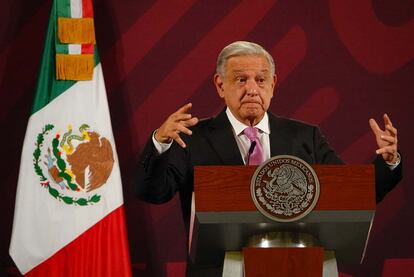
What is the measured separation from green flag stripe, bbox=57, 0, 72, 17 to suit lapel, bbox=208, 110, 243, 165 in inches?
58.0

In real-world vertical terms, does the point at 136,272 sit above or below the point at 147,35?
below

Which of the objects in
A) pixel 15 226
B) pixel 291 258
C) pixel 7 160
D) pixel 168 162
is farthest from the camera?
pixel 7 160

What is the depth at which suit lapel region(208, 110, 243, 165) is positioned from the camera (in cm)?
290

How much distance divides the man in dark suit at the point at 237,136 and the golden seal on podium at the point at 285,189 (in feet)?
1.99

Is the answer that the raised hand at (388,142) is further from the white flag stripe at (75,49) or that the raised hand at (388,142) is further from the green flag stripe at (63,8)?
the green flag stripe at (63,8)

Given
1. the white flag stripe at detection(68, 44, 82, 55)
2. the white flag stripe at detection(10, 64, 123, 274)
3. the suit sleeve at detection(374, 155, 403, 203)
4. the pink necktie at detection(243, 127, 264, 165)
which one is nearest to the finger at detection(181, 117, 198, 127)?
the pink necktie at detection(243, 127, 264, 165)

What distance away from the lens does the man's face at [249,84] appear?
9.63ft

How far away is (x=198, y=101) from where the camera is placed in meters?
4.59

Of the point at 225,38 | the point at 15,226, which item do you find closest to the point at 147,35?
the point at 225,38

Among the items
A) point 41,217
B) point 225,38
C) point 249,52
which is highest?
point 225,38

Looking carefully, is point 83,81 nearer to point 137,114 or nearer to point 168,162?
point 137,114

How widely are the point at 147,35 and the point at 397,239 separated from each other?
6.26 ft

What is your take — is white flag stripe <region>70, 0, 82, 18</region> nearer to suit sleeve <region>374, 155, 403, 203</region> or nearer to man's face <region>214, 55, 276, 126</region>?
man's face <region>214, 55, 276, 126</region>

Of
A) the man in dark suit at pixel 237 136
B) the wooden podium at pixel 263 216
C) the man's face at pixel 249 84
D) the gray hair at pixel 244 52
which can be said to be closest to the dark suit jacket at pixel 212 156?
the man in dark suit at pixel 237 136
